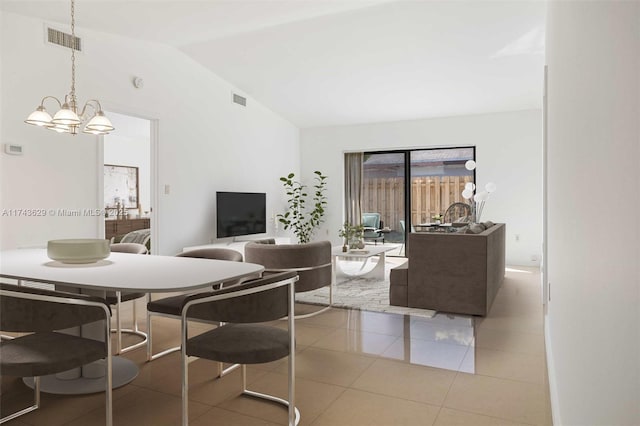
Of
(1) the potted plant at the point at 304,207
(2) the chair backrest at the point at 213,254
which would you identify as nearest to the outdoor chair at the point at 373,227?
(1) the potted plant at the point at 304,207

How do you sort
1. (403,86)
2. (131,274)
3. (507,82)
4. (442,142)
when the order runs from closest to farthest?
1. (131,274)
2. (507,82)
3. (403,86)
4. (442,142)

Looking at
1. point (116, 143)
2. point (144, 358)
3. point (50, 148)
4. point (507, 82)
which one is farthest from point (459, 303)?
point (116, 143)

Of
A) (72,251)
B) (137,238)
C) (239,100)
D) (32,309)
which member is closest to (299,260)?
(72,251)

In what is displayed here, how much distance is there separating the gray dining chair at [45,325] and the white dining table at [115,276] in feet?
0.33

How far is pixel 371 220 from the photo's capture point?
9172mm

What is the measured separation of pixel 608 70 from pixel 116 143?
406 inches

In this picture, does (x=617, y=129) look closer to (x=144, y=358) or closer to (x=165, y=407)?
(x=165, y=407)

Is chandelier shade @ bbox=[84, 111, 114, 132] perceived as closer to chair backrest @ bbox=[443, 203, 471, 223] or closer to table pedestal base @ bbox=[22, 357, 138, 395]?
table pedestal base @ bbox=[22, 357, 138, 395]

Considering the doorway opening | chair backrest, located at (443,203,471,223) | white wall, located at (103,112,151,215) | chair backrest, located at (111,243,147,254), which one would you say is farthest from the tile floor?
white wall, located at (103,112,151,215)

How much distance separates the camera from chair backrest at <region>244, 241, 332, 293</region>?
4.09 meters

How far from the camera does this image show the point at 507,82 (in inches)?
260

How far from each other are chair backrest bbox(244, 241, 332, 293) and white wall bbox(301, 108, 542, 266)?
461cm

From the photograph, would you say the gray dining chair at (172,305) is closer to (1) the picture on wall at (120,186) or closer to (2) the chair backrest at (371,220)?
(2) the chair backrest at (371,220)

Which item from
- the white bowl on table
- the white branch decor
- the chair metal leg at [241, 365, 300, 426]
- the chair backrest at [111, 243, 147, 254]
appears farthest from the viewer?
the white branch decor
